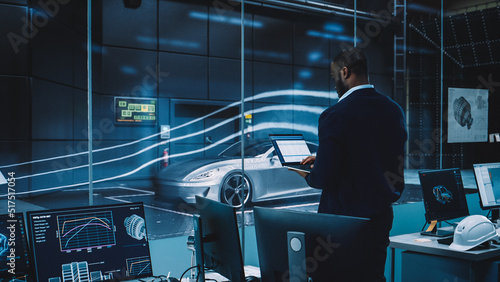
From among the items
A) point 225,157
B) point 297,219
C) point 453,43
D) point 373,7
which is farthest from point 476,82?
point 297,219

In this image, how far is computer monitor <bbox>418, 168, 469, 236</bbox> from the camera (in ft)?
9.45

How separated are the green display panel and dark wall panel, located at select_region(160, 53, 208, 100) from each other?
1.29 ft

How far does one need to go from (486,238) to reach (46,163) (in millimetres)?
4152

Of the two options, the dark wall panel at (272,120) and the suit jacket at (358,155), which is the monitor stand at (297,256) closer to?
the suit jacket at (358,155)

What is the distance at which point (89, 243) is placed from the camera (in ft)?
5.68

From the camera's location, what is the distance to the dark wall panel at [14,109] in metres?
3.93

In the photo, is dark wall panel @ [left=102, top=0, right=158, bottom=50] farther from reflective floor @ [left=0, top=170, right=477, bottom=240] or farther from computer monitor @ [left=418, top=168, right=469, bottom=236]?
computer monitor @ [left=418, top=168, right=469, bottom=236]

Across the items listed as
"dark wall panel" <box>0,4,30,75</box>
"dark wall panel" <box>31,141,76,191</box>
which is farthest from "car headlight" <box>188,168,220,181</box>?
"dark wall panel" <box>0,4,30,75</box>

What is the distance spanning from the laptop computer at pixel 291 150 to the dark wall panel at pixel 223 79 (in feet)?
14.9

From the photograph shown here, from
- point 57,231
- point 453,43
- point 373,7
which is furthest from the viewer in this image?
point 453,43

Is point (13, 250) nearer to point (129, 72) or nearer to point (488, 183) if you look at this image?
point (488, 183)

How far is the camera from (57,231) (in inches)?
66.2

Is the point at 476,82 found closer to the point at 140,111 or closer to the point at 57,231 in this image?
the point at 140,111

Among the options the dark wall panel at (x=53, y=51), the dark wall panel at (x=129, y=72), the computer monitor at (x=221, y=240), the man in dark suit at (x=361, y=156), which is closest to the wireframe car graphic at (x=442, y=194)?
the man in dark suit at (x=361, y=156)
